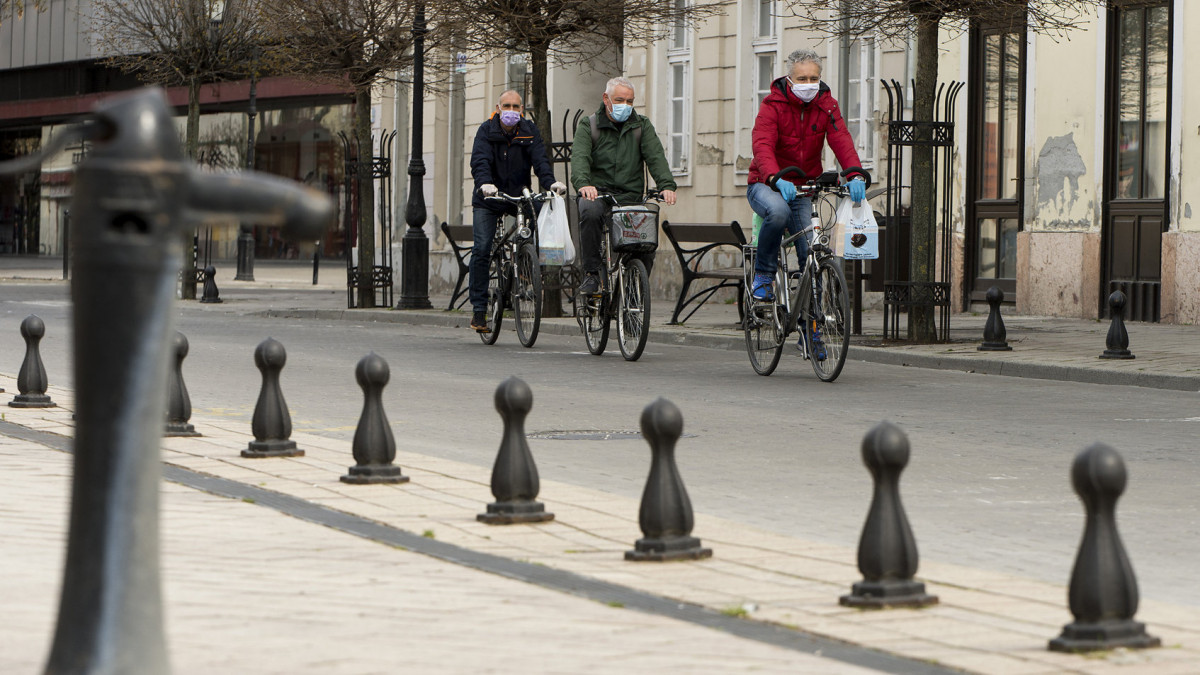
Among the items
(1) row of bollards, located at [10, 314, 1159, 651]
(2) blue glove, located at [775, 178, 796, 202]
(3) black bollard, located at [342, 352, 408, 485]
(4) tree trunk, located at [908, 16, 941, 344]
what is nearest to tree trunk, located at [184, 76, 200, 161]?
(4) tree trunk, located at [908, 16, 941, 344]

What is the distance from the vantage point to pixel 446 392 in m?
11.6

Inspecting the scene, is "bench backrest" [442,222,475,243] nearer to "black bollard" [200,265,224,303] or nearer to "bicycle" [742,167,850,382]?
"black bollard" [200,265,224,303]

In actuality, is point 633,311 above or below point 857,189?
below

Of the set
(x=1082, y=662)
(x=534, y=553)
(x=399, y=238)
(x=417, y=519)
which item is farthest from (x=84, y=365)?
(x=399, y=238)

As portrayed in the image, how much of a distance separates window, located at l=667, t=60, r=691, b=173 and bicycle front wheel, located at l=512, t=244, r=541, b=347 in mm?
11185

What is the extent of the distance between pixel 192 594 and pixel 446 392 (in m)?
6.78

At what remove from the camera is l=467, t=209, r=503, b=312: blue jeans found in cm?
1514

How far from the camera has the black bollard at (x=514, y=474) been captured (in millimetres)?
6297

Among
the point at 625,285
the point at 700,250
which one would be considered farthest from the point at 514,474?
the point at 700,250

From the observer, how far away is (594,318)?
1452cm

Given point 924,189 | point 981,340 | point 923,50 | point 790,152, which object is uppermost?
point 923,50

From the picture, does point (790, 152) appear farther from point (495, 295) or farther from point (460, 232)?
point (460, 232)

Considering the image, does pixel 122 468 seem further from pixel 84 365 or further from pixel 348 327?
pixel 348 327

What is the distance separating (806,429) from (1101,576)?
518 cm
